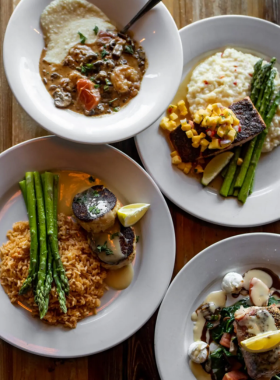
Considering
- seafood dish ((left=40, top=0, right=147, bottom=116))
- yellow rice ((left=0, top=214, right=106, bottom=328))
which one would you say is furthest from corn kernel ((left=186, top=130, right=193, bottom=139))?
yellow rice ((left=0, top=214, right=106, bottom=328))

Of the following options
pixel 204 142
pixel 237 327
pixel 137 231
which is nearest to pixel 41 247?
pixel 137 231

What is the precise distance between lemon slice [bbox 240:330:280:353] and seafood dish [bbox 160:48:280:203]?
1.27 m

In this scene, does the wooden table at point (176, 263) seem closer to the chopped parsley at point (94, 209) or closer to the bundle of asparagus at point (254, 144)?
the bundle of asparagus at point (254, 144)

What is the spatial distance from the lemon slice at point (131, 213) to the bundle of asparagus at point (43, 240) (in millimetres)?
619

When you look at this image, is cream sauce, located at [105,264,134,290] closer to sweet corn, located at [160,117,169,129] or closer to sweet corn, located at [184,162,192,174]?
sweet corn, located at [184,162,192,174]

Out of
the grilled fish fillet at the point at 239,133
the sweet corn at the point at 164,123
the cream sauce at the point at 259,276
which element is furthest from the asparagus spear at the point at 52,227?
the cream sauce at the point at 259,276

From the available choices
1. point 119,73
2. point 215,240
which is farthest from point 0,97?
point 215,240

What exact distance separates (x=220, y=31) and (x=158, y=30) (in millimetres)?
865

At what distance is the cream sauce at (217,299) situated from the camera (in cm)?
375

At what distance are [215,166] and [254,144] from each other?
465 millimetres

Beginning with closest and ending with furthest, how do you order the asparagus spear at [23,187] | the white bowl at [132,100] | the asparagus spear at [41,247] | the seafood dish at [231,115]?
1. the white bowl at [132,100]
2. the asparagus spear at [41,247]
3. the asparagus spear at [23,187]
4. the seafood dish at [231,115]

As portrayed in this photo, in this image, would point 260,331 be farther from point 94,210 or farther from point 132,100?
point 132,100

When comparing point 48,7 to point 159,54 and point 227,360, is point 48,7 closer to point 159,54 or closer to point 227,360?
point 159,54

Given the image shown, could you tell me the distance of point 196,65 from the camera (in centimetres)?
398
